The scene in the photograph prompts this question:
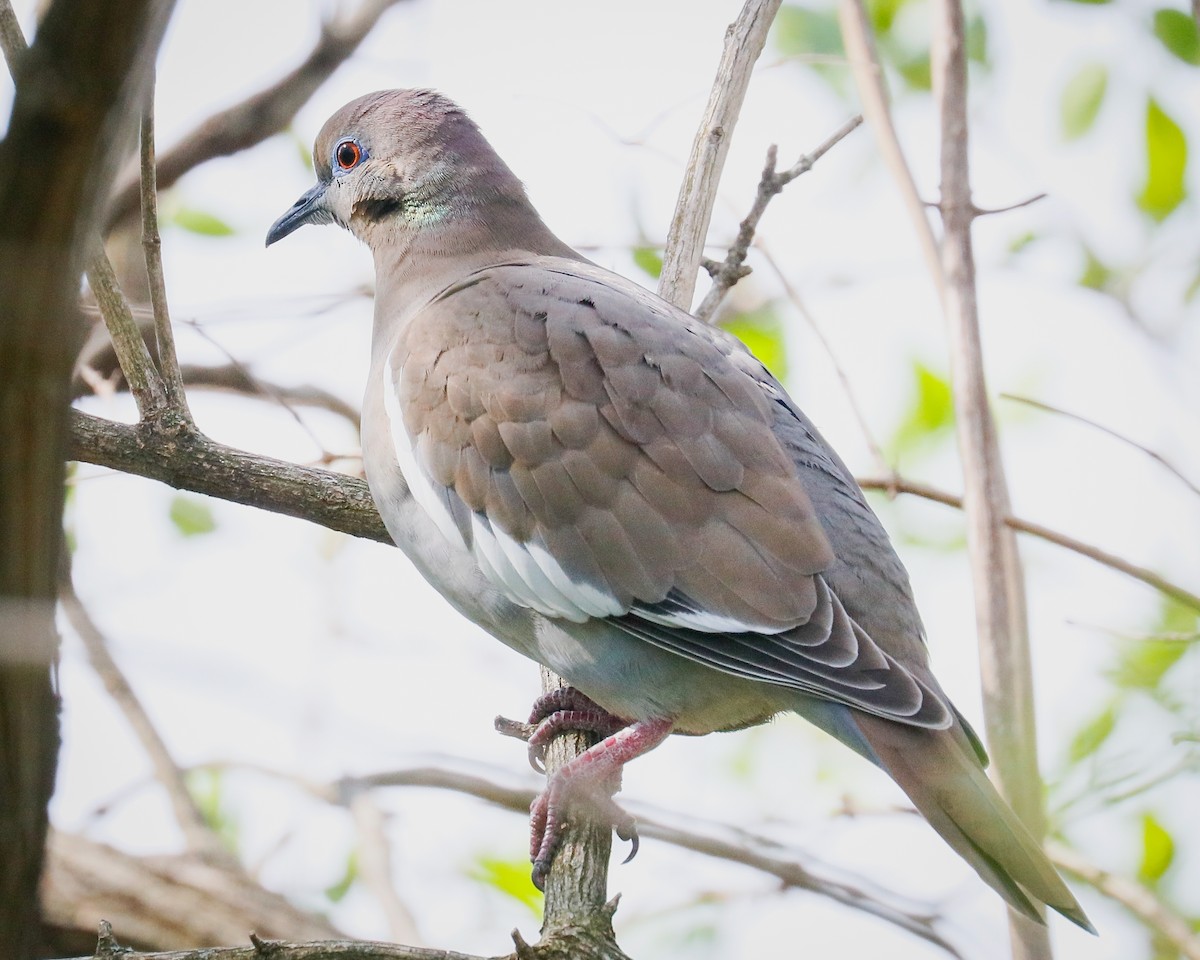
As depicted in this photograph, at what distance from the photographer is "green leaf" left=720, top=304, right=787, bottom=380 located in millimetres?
4293

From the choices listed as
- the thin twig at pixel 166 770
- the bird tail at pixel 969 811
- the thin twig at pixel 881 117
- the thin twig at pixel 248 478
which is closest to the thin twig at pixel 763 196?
the thin twig at pixel 881 117

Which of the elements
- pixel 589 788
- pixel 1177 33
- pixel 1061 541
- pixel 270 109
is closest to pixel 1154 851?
pixel 1061 541

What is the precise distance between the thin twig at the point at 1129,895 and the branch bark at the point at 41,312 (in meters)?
2.28

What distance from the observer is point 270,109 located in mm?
4453

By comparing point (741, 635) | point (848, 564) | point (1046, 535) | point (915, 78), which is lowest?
point (741, 635)

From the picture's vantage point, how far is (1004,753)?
2.26 meters

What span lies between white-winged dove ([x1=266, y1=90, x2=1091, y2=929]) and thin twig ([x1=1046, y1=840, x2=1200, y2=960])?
70cm

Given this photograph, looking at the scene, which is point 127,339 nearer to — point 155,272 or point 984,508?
point 155,272

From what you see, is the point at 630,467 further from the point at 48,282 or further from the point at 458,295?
the point at 48,282

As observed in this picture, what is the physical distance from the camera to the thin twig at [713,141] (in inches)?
122

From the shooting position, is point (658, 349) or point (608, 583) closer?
point (608, 583)

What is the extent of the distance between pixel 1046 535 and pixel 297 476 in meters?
1.81

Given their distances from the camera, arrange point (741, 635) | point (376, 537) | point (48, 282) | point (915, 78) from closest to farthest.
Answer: point (48, 282) → point (741, 635) → point (376, 537) → point (915, 78)

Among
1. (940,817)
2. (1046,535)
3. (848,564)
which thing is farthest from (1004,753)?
(1046,535)
